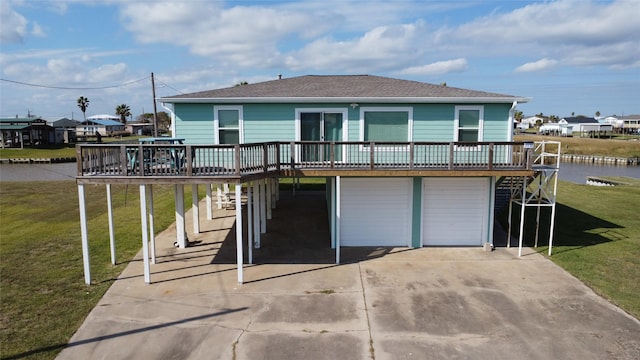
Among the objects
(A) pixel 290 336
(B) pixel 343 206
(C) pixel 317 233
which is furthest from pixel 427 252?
(A) pixel 290 336

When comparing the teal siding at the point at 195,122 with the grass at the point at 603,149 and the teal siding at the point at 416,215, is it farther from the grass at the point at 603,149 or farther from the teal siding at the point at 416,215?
the grass at the point at 603,149

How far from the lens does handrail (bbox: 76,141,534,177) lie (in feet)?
35.2

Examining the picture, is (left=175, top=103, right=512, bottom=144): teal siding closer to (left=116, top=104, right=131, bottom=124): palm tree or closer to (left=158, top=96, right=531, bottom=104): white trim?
(left=158, top=96, right=531, bottom=104): white trim

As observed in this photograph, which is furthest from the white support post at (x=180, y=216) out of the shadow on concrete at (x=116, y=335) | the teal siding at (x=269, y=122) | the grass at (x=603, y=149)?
the grass at (x=603, y=149)

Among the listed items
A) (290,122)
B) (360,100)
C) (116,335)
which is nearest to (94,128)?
(290,122)

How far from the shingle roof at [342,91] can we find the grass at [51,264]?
192 inches

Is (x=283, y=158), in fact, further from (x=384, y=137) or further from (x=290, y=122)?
(x=384, y=137)

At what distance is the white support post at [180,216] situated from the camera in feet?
44.2

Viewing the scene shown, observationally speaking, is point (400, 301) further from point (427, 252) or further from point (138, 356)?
point (138, 356)

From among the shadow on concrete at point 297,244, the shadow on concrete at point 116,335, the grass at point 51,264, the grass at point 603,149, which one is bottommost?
the shadow on concrete at point 116,335

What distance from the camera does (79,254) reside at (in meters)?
13.6

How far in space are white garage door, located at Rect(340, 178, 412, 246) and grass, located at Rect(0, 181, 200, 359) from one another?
7113mm

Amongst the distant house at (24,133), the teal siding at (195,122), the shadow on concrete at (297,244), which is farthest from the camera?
the distant house at (24,133)

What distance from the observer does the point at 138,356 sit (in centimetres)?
762
